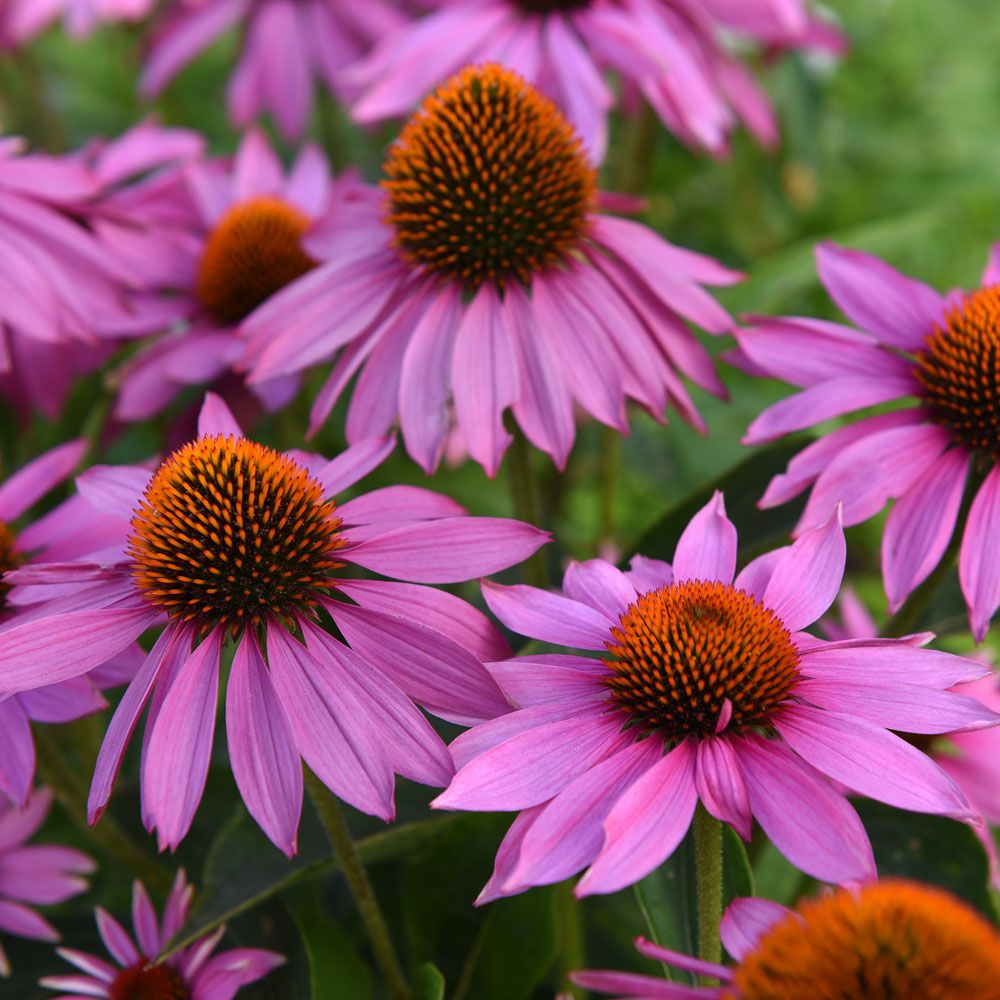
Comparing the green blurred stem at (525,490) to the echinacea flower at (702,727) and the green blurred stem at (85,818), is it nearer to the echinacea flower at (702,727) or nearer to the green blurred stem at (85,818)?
the echinacea flower at (702,727)

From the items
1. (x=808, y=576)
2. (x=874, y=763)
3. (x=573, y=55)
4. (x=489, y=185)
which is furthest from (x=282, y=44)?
(x=874, y=763)

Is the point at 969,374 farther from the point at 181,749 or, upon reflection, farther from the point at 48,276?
the point at 48,276

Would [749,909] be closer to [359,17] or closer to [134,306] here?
[134,306]

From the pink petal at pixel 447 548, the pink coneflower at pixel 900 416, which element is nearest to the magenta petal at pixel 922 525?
the pink coneflower at pixel 900 416

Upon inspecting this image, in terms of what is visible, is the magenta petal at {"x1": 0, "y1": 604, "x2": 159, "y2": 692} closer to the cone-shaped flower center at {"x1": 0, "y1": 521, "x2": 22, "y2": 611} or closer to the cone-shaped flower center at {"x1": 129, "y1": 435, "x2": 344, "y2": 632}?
the cone-shaped flower center at {"x1": 129, "y1": 435, "x2": 344, "y2": 632}

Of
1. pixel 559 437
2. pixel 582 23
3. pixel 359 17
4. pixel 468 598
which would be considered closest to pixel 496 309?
pixel 559 437

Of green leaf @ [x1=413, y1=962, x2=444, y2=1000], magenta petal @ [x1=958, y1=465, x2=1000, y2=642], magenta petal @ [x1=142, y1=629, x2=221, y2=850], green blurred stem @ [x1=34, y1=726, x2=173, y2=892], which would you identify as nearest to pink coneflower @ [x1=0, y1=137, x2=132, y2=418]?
Answer: green blurred stem @ [x1=34, y1=726, x2=173, y2=892]
